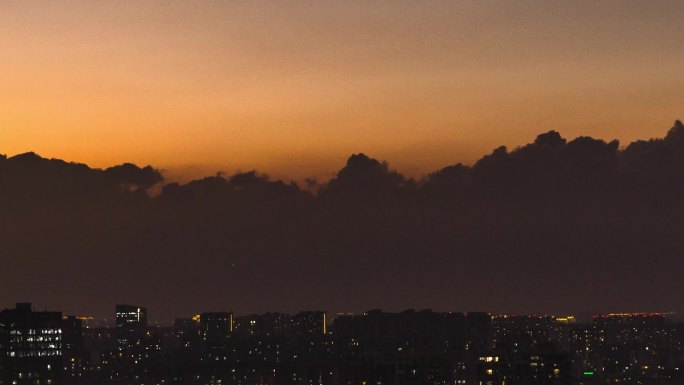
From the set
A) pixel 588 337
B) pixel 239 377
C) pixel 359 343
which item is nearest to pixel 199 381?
pixel 239 377

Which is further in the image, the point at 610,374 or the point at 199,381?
the point at 610,374

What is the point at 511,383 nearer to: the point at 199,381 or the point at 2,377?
the point at 2,377

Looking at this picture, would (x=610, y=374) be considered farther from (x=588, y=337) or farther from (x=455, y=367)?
(x=455, y=367)

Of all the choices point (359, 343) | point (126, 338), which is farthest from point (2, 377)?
point (126, 338)

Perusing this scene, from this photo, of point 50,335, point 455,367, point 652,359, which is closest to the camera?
point 50,335

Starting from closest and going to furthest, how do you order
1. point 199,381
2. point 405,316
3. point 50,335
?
point 50,335 < point 199,381 < point 405,316

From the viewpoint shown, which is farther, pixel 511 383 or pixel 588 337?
pixel 588 337
